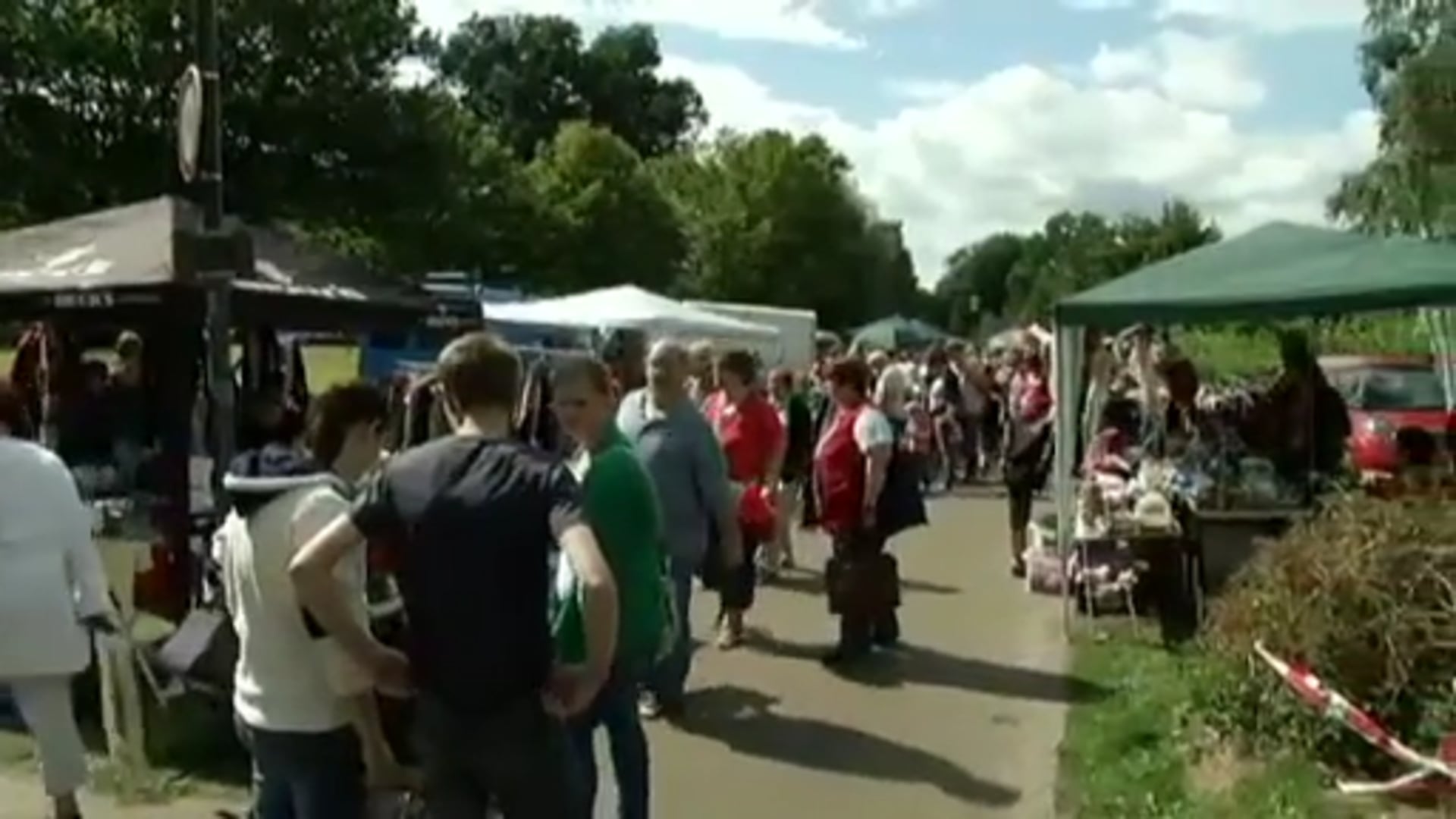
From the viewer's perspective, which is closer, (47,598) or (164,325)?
(47,598)

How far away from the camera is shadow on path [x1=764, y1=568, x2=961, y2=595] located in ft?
49.3

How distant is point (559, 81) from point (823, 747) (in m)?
92.4

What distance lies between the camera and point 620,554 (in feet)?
21.6

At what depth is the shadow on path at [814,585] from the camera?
15.0 metres

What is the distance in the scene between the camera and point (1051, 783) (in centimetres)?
879

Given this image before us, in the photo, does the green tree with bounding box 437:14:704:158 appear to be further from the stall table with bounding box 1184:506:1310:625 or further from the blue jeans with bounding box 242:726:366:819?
the blue jeans with bounding box 242:726:366:819

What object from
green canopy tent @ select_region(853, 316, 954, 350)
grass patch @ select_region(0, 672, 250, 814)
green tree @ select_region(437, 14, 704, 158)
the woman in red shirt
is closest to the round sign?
grass patch @ select_region(0, 672, 250, 814)

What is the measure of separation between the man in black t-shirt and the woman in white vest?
2.73m

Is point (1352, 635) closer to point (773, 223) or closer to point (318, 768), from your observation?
point (318, 768)

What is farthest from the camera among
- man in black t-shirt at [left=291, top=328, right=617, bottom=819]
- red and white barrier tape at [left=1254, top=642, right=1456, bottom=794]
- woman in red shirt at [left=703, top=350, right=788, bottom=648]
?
woman in red shirt at [left=703, top=350, right=788, bottom=648]

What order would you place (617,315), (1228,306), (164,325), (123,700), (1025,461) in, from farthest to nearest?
(617,315) → (1025,461) → (1228,306) → (164,325) → (123,700)

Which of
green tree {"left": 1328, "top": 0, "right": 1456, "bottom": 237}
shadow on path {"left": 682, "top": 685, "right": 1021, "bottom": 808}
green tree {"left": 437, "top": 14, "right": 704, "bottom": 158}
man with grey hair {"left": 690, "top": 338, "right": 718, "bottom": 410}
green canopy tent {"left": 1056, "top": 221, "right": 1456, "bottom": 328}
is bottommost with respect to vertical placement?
shadow on path {"left": 682, "top": 685, "right": 1021, "bottom": 808}

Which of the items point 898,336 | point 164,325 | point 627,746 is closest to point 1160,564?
point 164,325

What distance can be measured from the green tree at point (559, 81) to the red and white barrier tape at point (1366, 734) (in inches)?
3482
